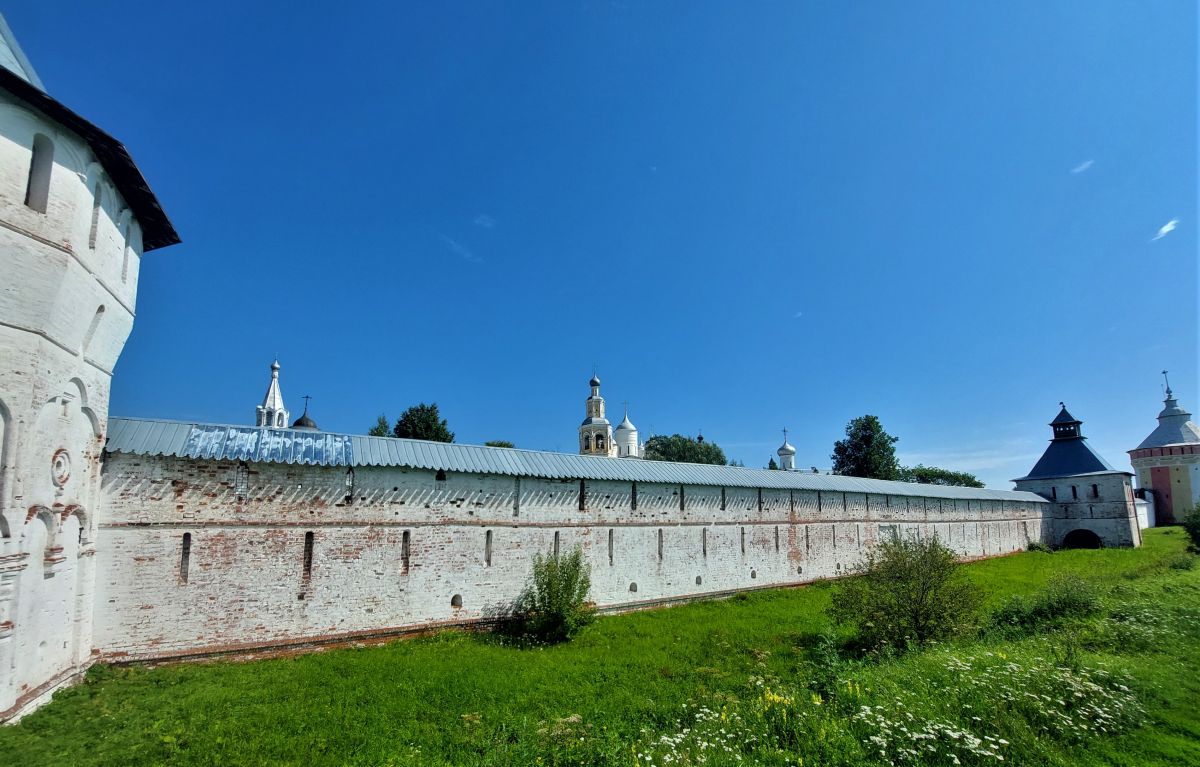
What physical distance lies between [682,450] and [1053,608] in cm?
4815

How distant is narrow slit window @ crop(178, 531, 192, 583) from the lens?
10.7 metres

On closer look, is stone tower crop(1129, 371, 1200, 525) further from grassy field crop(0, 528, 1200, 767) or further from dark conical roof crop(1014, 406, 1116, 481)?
grassy field crop(0, 528, 1200, 767)

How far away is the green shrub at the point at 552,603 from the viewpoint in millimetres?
13344

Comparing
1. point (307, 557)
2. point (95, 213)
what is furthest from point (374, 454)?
point (95, 213)

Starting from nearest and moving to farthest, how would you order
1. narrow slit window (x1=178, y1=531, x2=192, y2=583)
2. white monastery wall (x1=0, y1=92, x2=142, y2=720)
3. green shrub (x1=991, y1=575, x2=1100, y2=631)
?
white monastery wall (x1=0, y1=92, x2=142, y2=720), narrow slit window (x1=178, y1=531, x2=192, y2=583), green shrub (x1=991, y1=575, x2=1100, y2=631)

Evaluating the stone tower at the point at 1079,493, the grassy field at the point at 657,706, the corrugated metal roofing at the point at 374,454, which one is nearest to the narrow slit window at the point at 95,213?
the corrugated metal roofing at the point at 374,454

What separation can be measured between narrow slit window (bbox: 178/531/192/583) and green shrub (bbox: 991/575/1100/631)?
1745 cm

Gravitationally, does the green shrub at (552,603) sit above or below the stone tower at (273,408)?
below

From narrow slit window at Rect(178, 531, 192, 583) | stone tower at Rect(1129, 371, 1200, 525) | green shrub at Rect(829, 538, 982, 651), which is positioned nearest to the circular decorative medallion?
narrow slit window at Rect(178, 531, 192, 583)

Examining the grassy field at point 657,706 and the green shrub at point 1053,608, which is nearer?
the grassy field at point 657,706

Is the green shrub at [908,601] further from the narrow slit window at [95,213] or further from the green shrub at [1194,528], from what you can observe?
the green shrub at [1194,528]

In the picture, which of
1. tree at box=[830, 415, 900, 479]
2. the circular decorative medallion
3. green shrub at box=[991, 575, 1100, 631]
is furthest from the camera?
tree at box=[830, 415, 900, 479]

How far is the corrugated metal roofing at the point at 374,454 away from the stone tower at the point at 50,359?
1118 millimetres

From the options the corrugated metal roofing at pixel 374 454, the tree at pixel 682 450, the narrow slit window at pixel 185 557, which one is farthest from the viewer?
the tree at pixel 682 450
